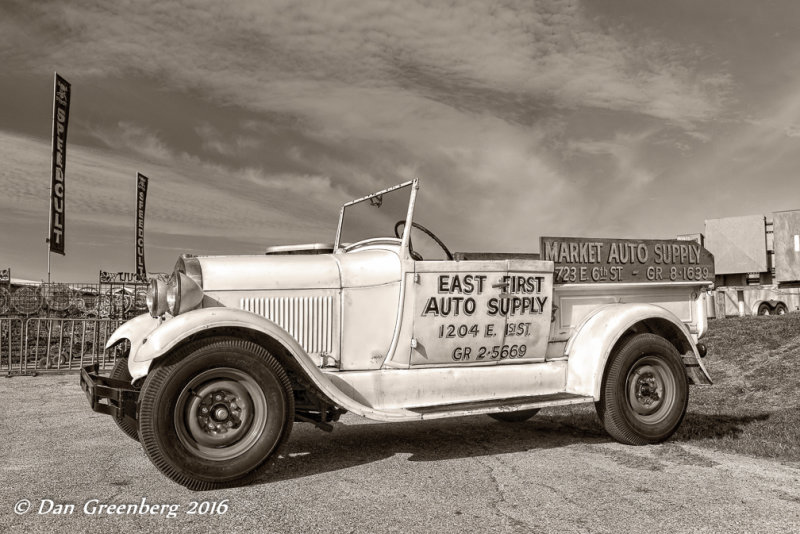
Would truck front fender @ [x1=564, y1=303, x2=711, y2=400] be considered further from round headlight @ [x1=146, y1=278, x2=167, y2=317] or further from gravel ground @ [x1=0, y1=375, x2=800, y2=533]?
round headlight @ [x1=146, y1=278, x2=167, y2=317]

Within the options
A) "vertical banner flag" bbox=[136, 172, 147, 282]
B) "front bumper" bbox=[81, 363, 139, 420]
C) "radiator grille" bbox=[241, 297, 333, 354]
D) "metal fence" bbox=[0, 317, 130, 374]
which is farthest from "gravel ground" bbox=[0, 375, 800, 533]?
"vertical banner flag" bbox=[136, 172, 147, 282]

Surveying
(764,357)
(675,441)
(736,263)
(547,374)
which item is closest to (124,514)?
(547,374)

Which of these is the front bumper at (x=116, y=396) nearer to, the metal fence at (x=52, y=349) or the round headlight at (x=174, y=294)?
the round headlight at (x=174, y=294)

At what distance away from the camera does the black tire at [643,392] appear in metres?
5.29

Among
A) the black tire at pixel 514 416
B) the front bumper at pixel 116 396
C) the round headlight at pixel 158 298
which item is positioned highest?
the round headlight at pixel 158 298

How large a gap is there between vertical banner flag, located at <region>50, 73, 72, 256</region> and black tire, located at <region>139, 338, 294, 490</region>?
1597 cm

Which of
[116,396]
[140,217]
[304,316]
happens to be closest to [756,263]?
[140,217]

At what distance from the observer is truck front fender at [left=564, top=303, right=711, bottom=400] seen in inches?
208

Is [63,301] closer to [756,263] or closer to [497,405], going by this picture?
[497,405]

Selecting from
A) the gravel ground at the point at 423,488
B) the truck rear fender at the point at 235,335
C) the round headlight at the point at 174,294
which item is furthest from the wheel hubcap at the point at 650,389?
the round headlight at the point at 174,294

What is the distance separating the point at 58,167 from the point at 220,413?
16574 mm

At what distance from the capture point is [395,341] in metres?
4.81

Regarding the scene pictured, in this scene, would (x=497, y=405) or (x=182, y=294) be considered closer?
(x=182, y=294)

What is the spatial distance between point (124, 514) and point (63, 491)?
688mm
